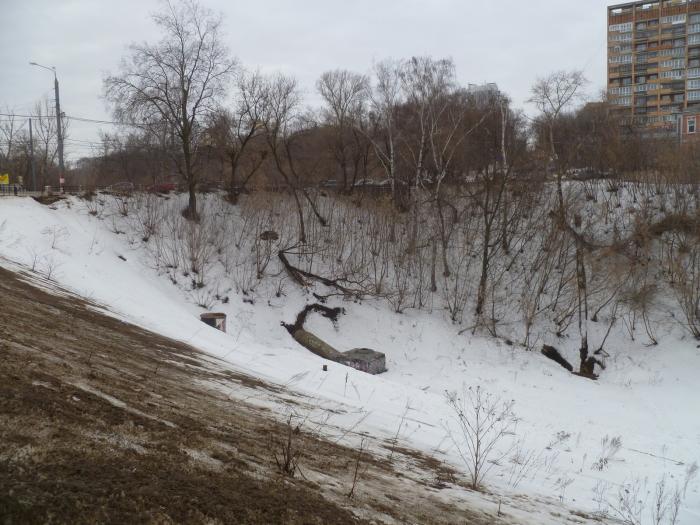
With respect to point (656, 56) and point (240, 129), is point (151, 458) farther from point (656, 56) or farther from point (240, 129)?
point (656, 56)

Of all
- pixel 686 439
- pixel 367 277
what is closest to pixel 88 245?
pixel 367 277

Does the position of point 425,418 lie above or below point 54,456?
below

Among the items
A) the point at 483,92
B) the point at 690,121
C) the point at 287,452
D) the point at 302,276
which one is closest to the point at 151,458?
the point at 287,452

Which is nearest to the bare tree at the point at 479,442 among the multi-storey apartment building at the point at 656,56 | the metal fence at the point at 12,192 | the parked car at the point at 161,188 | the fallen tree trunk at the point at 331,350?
the fallen tree trunk at the point at 331,350

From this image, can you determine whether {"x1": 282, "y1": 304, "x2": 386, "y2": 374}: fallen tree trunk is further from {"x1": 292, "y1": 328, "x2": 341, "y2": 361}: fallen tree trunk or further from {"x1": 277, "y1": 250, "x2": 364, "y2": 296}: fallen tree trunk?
{"x1": 277, "y1": 250, "x2": 364, "y2": 296}: fallen tree trunk

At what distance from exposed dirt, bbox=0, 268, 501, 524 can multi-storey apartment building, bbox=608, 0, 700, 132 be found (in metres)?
→ 86.9

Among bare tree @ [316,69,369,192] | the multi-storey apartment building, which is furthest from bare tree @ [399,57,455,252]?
the multi-storey apartment building

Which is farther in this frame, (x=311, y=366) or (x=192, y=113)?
(x=192, y=113)

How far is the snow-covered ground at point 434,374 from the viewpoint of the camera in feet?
26.3

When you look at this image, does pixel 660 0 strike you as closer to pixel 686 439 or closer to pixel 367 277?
pixel 367 277

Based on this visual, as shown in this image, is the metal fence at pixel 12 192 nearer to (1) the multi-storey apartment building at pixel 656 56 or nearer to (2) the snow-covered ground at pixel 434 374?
(2) the snow-covered ground at pixel 434 374

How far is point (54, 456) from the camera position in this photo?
3055 millimetres

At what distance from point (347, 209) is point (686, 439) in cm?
2061

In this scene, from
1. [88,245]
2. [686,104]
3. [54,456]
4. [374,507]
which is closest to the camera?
[54,456]
